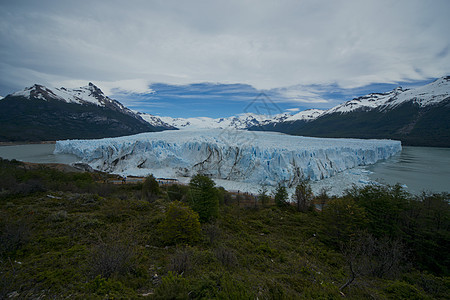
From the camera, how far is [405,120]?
80.7 metres

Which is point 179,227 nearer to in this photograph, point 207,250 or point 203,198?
point 207,250

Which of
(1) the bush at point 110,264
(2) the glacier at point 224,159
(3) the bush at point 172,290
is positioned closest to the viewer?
(3) the bush at point 172,290

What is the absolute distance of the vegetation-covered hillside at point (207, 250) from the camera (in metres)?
3.31

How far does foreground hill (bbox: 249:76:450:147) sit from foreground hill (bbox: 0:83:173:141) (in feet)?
211

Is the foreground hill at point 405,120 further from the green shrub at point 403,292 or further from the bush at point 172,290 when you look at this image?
the bush at point 172,290

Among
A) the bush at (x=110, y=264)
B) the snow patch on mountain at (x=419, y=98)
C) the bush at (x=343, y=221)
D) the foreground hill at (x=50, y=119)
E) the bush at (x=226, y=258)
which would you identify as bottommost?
the bush at (x=343, y=221)

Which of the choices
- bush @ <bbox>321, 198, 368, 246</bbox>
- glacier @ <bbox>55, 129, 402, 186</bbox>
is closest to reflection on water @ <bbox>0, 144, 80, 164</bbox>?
glacier @ <bbox>55, 129, 402, 186</bbox>

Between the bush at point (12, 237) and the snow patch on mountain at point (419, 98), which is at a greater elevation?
the snow patch on mountain at point (419, 98)

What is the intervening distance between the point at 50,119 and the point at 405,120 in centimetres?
14570

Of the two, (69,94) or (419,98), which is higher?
(69,94)

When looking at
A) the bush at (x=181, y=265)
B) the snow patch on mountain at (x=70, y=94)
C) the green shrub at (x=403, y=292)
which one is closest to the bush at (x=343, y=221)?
the green shrub at (x=403, y=292)

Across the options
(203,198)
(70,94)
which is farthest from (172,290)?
(70,94)

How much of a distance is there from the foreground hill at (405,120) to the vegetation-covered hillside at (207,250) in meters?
58.0

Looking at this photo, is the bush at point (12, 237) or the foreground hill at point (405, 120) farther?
the foreground hill at point (405, 120)
